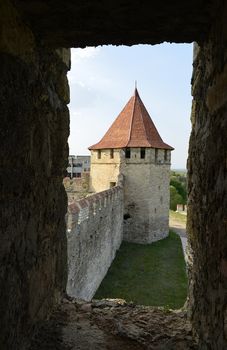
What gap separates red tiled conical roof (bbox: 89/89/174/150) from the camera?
20.0m

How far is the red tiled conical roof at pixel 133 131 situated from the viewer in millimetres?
20047

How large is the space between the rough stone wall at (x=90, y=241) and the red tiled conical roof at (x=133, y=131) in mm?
4413

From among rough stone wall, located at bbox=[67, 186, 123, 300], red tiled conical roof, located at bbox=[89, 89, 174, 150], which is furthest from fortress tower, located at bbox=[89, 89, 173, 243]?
rough stone wall, located at bbox=[67, 186, 123, 300]

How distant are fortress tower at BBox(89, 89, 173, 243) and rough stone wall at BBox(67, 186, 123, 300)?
10.5 feet

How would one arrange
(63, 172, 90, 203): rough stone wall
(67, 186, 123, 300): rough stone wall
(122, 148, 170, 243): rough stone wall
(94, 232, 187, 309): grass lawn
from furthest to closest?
(63, 172, 90, 203): rough stone wall → (122, 148, 170, 243): rough stone wall → (94, 232, 187, 309): grass lawn → (67, 186, 123, 300): rough stone wall

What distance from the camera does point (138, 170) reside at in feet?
64.8

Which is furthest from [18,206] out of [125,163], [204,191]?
[125,163]

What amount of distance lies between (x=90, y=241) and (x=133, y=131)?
1082 cm

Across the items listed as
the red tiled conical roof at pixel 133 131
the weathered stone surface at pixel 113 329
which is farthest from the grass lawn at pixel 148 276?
the weathered stone surface at pixel 113 329

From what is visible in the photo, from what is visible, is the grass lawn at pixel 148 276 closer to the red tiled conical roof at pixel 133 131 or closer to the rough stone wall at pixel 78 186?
the rough stone wall at pixel 78 186

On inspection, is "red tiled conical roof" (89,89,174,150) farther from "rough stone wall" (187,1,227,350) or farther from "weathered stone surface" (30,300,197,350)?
"rough stone wall" (187,1,227,350)

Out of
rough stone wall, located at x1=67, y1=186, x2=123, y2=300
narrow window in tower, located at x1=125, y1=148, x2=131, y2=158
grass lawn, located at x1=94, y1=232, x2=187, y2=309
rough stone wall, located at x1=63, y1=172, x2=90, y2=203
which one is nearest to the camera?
rough stone wall, located at x1=67, y1=186, x2=123, y2=300

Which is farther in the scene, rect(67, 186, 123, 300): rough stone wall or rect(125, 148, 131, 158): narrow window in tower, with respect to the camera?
rect(125, 148, 131, 158): narrow window in tower

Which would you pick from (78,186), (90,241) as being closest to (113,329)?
(90,241)
